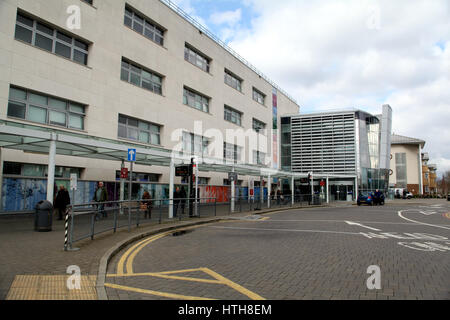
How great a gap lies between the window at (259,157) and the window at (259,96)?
6.66m

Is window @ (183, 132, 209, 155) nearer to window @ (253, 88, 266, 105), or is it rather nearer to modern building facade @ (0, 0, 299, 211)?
modern building facade @ (0, 0, 299, 211)

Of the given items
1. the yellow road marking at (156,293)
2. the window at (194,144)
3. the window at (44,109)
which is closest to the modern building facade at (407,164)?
the window at (194,144)

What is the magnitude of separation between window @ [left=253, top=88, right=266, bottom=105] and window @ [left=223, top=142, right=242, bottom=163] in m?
8.25

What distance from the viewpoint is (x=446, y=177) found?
382ft

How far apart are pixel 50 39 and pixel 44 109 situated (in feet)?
13.1

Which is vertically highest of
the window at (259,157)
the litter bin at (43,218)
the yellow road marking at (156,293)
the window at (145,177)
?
the window at (259,157)

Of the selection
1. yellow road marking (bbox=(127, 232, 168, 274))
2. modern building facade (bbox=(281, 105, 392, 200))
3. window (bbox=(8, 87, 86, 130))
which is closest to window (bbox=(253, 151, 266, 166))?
modern building facade (bbox=(281, 105, 392, 200))

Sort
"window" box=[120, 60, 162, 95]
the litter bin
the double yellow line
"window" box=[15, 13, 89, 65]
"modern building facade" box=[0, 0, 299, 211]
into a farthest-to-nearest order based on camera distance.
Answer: "window" box=[120, 60, 162, 95] → "window" box=[15, 13, 89, 65] → "modern building facade" box=[0, 0, 299, 211] → the litter bin → the double yellow line

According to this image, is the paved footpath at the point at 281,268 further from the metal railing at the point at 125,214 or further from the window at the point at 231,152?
the window at the point at 231,152

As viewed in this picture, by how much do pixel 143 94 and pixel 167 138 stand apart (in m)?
3.83

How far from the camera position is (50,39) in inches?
687

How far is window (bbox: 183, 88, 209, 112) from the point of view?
27422 mm

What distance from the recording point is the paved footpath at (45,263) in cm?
446
